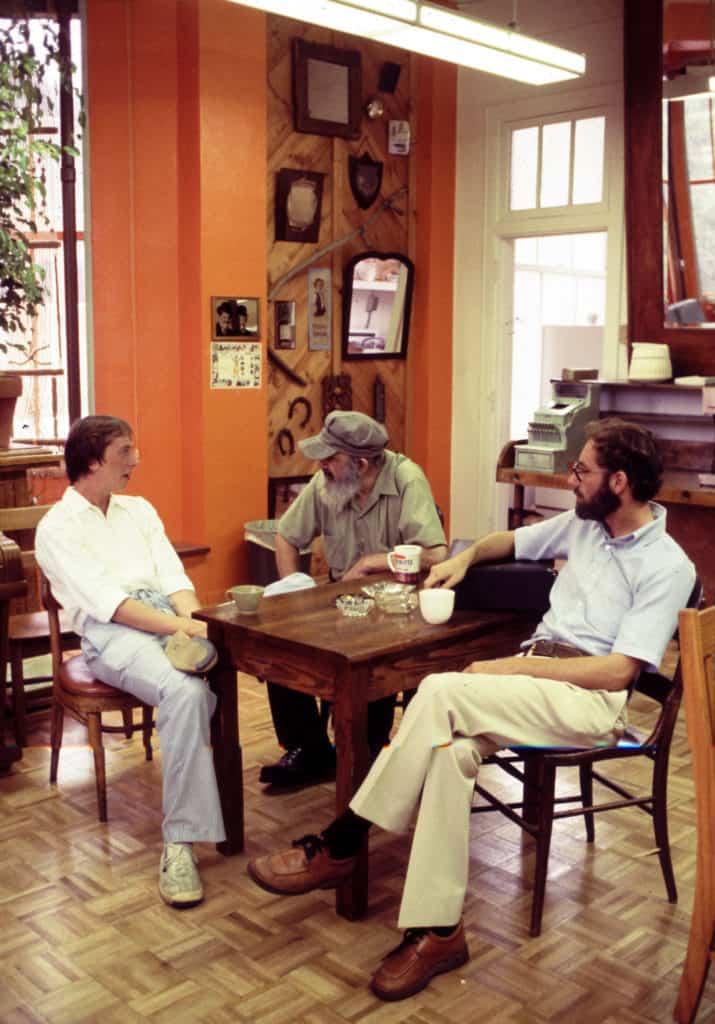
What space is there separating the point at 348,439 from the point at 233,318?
2.56 m

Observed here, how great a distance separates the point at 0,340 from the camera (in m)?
5.81

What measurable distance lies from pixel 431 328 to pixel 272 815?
4.24 metres

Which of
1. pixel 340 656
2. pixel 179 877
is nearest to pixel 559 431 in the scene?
pixel 340 656

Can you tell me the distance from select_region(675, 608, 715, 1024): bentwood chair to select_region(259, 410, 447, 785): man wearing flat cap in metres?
1.43

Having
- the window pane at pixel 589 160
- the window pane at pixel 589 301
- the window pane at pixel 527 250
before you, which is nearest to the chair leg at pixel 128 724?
the window pane at pixel 589 160

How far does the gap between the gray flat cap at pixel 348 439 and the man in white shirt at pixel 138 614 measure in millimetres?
603

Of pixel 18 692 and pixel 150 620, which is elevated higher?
pixel 150 620

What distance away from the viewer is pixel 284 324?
6531 mm

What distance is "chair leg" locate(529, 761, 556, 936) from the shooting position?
2850mm

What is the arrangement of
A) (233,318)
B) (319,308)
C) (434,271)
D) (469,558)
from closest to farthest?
(469,558) → (233,318) → (319,308) → (434,271)

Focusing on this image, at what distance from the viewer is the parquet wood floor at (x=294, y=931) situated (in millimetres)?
2568

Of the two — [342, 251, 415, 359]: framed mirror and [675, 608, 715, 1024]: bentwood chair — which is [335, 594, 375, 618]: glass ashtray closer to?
[675, 608, 715, 1024]: bentwood chair

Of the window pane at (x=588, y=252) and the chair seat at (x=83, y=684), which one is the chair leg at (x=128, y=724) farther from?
the window pane at (x=588, y=252)

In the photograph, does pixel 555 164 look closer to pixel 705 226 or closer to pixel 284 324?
pixel 705 226
